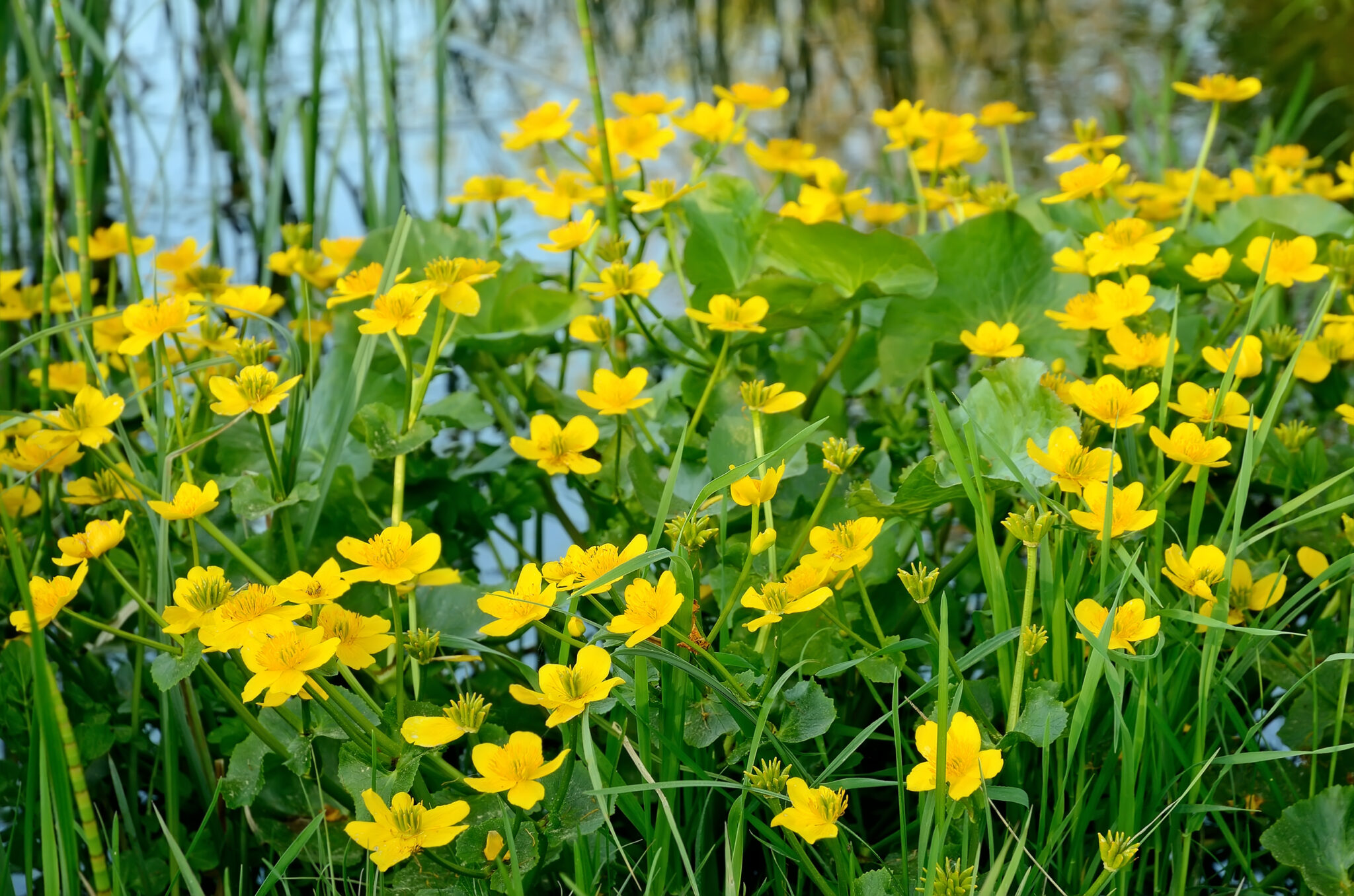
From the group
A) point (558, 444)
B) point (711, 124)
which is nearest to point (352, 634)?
point (558, 444)

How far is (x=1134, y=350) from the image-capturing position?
1.18 m

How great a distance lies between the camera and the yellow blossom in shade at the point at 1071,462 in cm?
97

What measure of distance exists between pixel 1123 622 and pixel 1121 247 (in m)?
0.57

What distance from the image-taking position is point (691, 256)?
153cm

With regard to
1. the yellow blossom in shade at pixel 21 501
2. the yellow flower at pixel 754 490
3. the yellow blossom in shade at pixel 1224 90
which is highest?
the yellow blossom in shade at pixel 1224 90

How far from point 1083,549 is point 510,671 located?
585mm

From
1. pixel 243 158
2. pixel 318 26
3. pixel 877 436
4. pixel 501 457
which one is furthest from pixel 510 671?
pixel 243 158

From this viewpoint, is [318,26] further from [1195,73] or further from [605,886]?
[1195,73]

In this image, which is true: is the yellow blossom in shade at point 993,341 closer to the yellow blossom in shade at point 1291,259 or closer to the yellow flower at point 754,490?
the yellow blossom in shade at point 1291,259

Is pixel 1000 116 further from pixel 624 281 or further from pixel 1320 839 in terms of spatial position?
pixel 1320 839

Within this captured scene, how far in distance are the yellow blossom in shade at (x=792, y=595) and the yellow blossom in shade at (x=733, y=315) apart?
1.17 feet

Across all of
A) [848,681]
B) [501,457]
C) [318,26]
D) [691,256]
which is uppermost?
[318,26]

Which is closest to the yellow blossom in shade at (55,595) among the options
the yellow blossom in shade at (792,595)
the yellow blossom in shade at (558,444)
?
the yellow blossom in shade at (558,444)

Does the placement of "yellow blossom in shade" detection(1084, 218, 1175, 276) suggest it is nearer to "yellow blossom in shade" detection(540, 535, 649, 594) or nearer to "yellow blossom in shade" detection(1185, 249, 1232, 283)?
"yellow blossom in shade" detection(1185, 249, 1232, 283)
